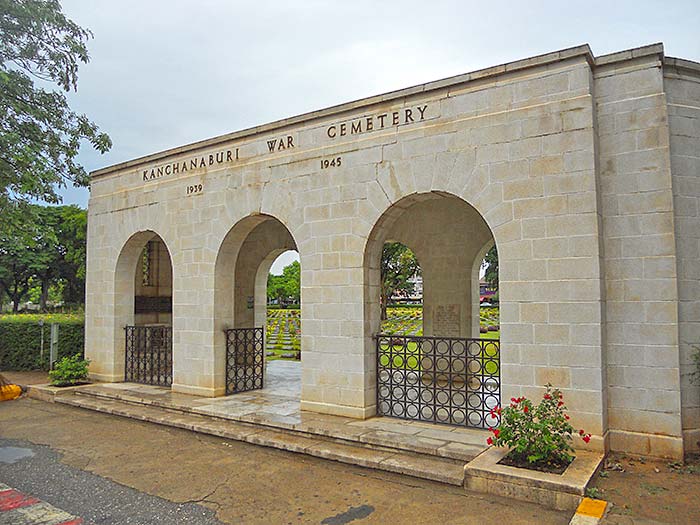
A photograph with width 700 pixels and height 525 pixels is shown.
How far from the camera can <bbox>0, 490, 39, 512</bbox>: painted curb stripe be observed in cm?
502

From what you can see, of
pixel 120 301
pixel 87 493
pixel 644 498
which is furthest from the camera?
pixel 120 301

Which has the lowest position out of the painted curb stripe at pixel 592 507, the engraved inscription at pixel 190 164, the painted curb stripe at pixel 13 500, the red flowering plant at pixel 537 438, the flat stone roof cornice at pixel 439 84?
the painted curb stripe at pixel 13 500

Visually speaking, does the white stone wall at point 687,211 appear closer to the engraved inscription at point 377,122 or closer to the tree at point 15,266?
the engraved inscription at point 377,122

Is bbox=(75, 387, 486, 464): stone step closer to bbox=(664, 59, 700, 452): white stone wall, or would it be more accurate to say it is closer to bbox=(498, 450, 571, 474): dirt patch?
bbox=(498, 450, 571, 474): dirt patch

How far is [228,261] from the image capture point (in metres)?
9.78

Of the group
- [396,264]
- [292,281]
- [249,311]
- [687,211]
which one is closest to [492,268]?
[396,264]

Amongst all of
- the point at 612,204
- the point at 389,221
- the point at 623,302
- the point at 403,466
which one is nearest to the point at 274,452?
the point at 403,466

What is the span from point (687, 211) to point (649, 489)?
318 centimetres

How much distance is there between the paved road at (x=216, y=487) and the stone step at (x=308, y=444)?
0.32 feet

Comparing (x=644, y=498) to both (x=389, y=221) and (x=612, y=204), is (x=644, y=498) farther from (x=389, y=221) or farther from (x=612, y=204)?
(x=389, y=221)

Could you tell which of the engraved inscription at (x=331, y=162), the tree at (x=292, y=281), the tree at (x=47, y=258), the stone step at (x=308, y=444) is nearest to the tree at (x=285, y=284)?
the tree at (x=292, y=281)

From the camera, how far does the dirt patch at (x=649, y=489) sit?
4680mm

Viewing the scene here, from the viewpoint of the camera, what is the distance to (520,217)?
6613 millimetres

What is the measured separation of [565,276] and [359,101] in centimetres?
392
